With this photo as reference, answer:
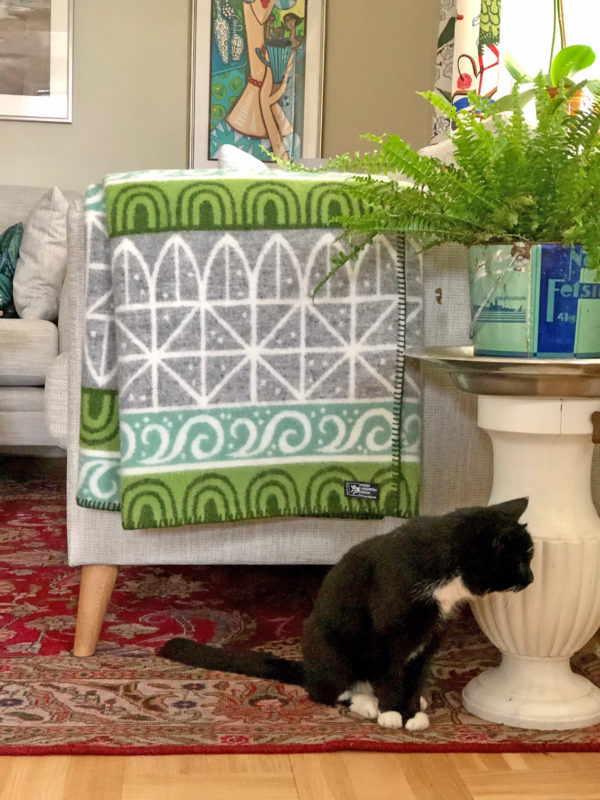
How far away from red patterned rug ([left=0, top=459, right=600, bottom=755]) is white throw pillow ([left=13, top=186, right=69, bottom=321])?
128 cm

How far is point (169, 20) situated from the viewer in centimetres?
391

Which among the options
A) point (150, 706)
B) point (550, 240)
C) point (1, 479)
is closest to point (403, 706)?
point (150, 706)

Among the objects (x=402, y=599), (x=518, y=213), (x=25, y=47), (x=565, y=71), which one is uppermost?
(x=25, y=47)

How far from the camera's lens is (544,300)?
1259mm

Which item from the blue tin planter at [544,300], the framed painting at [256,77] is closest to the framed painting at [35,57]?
the framed painting at [256,77]

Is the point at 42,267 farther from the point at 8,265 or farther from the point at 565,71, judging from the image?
the point at 565,71

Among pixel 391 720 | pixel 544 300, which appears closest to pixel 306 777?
pixel 391 720

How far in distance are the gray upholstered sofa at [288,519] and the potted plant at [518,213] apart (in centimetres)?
26

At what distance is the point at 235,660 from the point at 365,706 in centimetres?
24

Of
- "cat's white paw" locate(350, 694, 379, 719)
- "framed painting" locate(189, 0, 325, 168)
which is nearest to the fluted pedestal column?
"cat's white paw" locate(350, 694, 379, 719)

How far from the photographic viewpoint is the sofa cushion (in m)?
2.92

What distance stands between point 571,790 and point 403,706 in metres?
0.25

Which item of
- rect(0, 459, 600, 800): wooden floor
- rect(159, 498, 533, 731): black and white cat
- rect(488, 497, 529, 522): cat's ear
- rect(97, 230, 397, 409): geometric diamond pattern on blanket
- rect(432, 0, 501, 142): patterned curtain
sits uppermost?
rect(432, 0, 501, 142): patterned curtain

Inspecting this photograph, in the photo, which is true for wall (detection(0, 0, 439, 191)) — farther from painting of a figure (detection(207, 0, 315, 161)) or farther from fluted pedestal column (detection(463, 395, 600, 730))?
fluted pedestal column (detection(463, 395, 600, 730))
